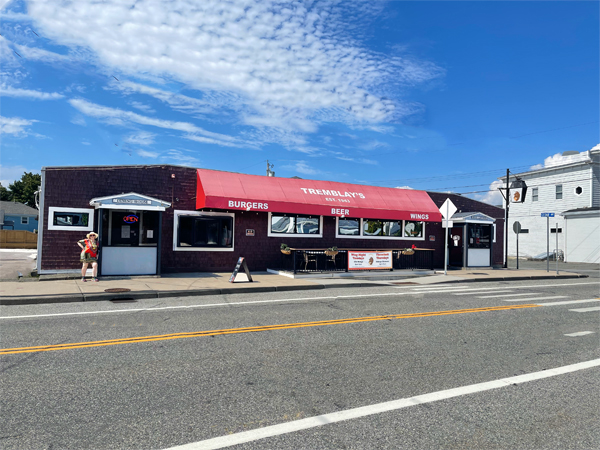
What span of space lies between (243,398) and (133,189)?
44.0 ft

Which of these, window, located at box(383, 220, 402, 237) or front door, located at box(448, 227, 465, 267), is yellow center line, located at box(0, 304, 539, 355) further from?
front door, located at box(448, 227, 465, 267)

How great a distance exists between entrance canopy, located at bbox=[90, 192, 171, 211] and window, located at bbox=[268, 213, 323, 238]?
5.25 meters

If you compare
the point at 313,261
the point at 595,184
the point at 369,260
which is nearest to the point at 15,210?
the point at 313,261

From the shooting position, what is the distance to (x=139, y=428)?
3639 millimetres

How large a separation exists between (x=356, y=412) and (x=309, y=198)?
14.9 meters

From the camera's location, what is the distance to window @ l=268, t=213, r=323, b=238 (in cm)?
1858

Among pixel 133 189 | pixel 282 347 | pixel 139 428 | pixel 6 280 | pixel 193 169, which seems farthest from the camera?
pixel 193 169

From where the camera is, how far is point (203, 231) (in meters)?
17.3

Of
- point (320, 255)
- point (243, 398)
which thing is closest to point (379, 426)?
point (243, 398)

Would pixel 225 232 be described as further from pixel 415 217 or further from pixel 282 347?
pixel 282 347

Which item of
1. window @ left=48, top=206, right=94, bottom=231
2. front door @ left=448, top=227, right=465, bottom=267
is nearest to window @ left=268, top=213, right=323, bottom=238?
window @ left=48, top=206, right=94, bottom=231

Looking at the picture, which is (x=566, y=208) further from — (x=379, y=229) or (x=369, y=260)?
(x=369, y=260)

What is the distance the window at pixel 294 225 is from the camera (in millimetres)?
18578

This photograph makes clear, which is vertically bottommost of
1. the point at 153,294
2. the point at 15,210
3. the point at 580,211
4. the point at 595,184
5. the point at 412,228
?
the point at 153,294
